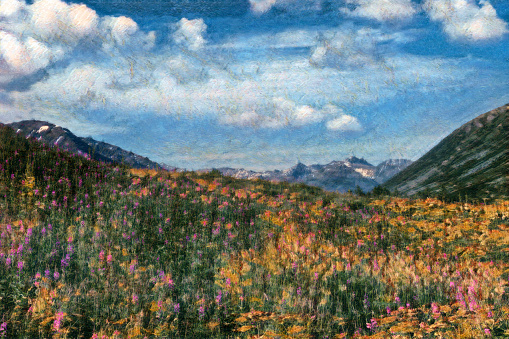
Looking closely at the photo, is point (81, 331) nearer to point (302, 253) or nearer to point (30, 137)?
point (302, 253)

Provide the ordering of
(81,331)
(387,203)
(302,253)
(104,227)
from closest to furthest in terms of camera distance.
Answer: (81,331) → (302,253) → (104,227) → (387,203)

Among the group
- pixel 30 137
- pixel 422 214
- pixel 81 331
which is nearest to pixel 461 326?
pixel 81 331

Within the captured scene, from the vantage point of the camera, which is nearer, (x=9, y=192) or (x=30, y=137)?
(x=9, y=192)

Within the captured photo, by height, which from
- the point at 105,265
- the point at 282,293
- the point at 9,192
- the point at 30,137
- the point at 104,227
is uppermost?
the point at 30,137

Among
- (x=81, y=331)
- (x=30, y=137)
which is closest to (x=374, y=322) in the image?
(x=81, y=331)

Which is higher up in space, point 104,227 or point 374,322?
point 104,227

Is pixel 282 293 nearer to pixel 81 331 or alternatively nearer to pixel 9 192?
pixel 81 331

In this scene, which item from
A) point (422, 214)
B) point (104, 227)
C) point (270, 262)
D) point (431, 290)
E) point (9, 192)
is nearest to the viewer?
point (431, 290)
